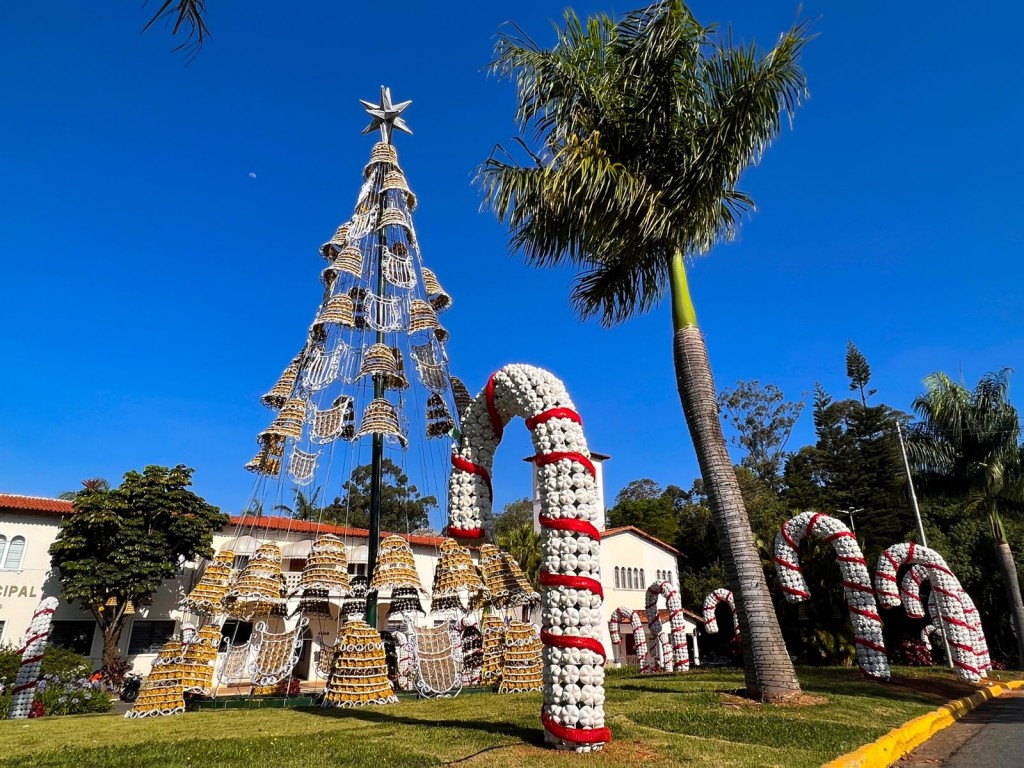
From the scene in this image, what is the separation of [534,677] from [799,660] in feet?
41.7

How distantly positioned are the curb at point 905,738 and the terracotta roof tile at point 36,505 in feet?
83.8

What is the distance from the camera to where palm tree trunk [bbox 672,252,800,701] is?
31.7ft

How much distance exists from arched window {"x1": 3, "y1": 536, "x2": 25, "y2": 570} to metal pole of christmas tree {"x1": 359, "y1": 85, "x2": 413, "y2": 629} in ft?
45.3

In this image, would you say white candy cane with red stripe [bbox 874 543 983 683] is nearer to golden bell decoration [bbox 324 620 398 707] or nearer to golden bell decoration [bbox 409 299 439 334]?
golden bell decoration [bbox 324 620 398 707]

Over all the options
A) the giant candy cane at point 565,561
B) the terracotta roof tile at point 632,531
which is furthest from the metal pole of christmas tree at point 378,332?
the terracotta roof tile at point 632,531

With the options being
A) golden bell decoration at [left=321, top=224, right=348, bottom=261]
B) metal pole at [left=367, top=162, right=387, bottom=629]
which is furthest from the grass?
golden bell decoration at [left=321, top=224, right=348, bottom=261]

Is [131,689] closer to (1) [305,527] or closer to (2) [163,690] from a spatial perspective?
(1) [305,527]

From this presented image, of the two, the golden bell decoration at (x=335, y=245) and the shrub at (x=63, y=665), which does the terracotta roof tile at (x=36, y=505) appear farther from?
the golden bell decoration at (x=335, y=245)

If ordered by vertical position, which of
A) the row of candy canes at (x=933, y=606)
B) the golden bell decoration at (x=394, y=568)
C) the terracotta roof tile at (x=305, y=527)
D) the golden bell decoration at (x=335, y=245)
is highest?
the golden bell decoration at (x=335, y=245)

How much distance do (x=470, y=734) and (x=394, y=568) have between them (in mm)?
7046

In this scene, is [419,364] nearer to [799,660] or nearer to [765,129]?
[765,129]

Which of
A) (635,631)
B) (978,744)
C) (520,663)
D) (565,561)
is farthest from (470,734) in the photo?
(635,631)

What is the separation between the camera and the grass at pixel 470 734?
609 centimetres

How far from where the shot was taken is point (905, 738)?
7.75 metres
